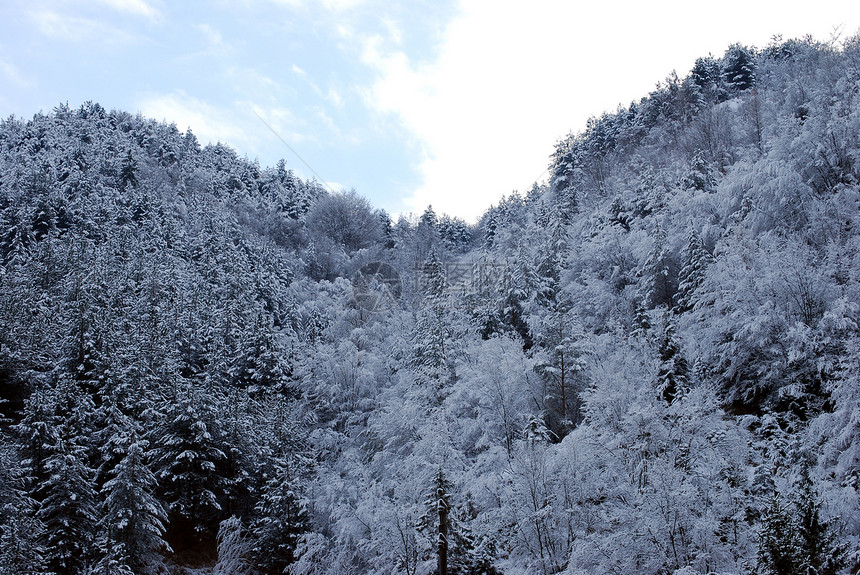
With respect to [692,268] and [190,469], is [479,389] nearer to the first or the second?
[692,268]

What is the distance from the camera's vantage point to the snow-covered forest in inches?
651

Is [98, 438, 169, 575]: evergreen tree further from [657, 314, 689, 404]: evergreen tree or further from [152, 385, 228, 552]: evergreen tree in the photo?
[657, 314, 689, 404]: evergreen tree

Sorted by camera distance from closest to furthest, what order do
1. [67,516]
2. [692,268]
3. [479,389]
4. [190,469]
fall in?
[67,516]
[479,389]
[190,469]
[692,268]

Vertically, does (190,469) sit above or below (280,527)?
above

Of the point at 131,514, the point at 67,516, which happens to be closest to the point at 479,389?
the point at 131,514

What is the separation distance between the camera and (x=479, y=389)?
2616 cm

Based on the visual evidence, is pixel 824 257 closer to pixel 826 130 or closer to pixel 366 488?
pixel 826 130

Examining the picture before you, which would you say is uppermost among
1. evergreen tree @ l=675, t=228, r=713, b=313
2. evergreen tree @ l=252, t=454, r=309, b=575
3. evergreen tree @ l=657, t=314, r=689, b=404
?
evergreen tree @ l=675, t=228, r=713, b=313

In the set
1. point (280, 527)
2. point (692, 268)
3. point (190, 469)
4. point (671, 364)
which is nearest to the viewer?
point (671, 364)

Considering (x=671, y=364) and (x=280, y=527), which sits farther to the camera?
(x=280, y=527)

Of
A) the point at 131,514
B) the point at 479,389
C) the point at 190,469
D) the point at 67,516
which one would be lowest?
the point at 131,514

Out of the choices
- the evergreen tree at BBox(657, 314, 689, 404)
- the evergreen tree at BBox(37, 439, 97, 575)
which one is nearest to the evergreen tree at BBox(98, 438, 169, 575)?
the evergreen tree at BBox(37, 439, 97, 575)

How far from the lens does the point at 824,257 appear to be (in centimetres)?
2312

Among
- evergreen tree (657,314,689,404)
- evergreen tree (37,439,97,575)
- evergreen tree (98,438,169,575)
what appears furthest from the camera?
evergreen tree (657,314,689,404)
